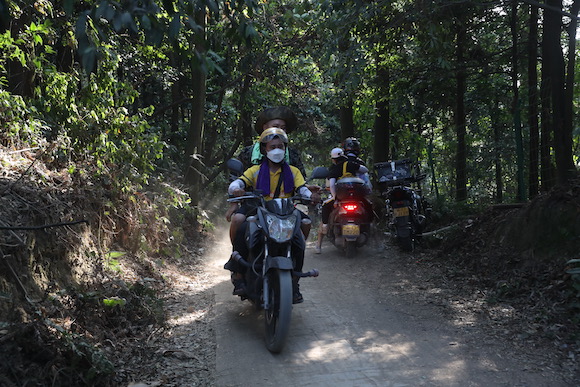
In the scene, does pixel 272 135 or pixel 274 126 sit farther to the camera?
pixel 274 126

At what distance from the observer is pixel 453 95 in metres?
14.3

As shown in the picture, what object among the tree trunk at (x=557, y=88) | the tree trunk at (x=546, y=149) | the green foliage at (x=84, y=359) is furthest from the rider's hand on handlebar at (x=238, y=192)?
the tree trunk at (x=546, y=149)

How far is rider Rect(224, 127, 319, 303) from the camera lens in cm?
555

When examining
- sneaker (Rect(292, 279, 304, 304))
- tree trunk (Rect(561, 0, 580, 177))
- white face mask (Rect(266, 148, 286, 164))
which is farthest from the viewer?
tree trunk (Rect(561, 0, 580, 177))

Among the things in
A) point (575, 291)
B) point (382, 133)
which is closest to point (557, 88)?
point (575, 291)

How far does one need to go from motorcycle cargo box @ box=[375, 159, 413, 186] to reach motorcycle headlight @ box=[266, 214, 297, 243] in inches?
184

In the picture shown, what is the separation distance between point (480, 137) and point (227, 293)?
36.1ft

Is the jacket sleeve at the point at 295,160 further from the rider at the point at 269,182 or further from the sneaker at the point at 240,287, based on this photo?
the sneaker at the point at 240,287

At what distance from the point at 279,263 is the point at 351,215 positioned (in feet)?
15.0

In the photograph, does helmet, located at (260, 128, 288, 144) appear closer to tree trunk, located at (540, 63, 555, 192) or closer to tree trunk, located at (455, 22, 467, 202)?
tree trunk, located at (540, 63, 555, 192)

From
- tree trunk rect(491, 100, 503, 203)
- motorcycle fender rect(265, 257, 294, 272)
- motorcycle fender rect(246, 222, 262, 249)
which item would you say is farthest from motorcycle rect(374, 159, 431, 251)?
motorcycle fender rect(265, 257, 294, 272)

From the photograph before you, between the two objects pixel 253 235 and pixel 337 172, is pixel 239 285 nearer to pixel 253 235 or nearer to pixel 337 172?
pixel 253 235

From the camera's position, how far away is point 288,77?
49.8 ft

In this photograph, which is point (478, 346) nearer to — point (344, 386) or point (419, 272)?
point (344, 386)
